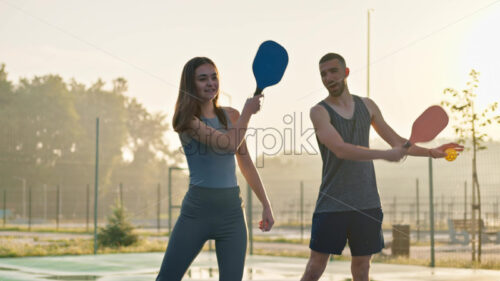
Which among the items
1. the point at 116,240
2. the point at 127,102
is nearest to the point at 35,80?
the point at 127,102

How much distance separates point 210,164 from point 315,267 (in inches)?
44.8

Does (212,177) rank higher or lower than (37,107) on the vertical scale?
lower

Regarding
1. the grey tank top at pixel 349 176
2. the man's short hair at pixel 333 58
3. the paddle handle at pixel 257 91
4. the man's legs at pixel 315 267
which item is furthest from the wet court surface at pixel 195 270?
the paddle handle at pixel 257 91

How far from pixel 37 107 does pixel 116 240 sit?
126 feet

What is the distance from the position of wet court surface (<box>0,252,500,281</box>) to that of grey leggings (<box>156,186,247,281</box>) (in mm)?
5610

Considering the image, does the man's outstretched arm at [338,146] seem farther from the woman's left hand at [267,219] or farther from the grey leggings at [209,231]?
the grey leggings at [209,231]

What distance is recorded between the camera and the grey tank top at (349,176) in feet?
14.0

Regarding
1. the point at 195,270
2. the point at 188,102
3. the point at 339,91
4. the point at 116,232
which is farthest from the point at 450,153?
the point at 116,232

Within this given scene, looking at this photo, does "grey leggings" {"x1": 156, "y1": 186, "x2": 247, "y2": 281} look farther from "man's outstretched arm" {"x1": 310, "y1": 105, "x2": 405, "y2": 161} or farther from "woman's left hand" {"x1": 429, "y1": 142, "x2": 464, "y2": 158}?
"woman's left hand" {"x1": 429, "y1": 142, "x2": 464, "y2": 158}

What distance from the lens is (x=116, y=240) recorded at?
1609cm

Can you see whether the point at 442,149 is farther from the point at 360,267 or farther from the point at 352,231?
the point at 360,267

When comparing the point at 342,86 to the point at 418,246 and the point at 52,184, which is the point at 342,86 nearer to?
the point at 418,246

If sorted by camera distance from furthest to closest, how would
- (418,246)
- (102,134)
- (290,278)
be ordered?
(102,134), (418,246), (290,278)

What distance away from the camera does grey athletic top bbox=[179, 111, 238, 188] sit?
371 cm
